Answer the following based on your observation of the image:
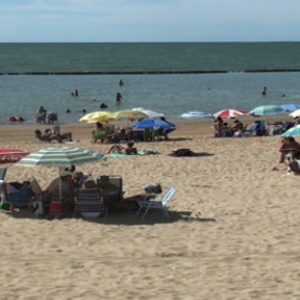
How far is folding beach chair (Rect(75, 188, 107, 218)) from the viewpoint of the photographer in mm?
11875

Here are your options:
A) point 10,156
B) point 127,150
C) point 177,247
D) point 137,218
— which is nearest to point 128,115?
point 127,150

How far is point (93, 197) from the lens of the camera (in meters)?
11.9

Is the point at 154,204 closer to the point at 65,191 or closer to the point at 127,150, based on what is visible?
the point at 65,191

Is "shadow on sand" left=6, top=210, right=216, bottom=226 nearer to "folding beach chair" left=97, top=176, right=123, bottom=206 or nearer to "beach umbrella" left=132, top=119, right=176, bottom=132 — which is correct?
"folding beach chair" left=97, top=176, right=123, bottom=206

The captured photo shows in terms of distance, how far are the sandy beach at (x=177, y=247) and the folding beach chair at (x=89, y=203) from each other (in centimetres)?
23

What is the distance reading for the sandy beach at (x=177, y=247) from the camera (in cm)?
805

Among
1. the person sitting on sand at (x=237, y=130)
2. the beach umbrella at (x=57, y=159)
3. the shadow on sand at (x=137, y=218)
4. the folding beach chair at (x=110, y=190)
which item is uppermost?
the beach umbrella at (x=57, y=159)

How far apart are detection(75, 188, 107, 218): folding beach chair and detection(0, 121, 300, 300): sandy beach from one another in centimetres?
23

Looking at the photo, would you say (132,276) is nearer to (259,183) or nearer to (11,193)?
(11,193)

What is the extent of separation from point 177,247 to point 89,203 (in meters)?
2.48

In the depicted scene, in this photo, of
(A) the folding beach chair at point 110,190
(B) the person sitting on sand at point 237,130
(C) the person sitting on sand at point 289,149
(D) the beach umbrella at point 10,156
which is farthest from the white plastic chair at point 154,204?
(B) the person sitting on sand at point 237,130

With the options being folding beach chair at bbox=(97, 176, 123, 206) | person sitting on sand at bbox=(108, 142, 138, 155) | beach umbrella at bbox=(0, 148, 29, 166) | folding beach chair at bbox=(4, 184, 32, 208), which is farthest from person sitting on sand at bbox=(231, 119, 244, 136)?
folding beach chair at bbox=(4, 184, 32, 208)

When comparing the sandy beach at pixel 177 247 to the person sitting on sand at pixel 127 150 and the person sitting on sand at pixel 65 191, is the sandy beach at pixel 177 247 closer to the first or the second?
the person sitting on sand at pixel 65 191

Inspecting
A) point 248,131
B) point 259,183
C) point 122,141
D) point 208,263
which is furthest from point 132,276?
point 248,131
